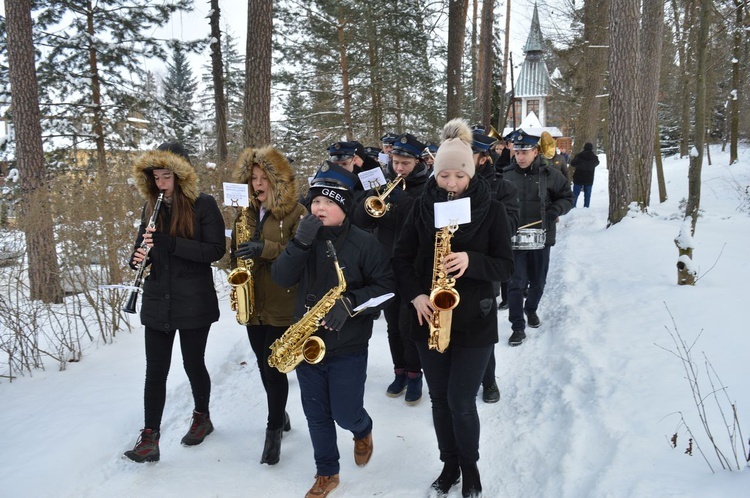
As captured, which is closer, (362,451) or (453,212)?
(453,212)

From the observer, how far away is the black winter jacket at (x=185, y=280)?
3.71m

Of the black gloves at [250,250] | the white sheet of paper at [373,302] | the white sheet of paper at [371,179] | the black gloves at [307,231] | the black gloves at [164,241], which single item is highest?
the white sheet of paper at [371,179]

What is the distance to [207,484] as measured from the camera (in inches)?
139

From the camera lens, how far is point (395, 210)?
15.1 ft

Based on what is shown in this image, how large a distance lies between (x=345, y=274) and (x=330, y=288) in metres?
0.14

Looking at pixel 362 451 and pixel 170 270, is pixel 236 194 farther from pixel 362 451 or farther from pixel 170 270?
pixel 362 451

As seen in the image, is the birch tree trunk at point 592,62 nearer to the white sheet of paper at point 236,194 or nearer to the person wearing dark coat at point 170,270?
the white sheet of paper at point 236,194

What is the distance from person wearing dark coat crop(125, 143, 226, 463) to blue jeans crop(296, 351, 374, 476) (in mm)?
1123

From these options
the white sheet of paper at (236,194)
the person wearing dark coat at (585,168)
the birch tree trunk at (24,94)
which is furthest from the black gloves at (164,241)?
the person wearing dark coat at (585,168)

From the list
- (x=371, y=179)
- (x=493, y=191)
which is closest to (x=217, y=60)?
(x=371, y=179)

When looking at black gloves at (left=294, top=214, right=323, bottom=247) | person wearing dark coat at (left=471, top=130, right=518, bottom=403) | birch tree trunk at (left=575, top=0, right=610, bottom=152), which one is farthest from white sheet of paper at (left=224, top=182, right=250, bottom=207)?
birch tree trunk at (left=575, top=0, right=610, bottom=152)

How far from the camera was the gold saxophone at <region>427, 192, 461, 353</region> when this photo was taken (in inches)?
110

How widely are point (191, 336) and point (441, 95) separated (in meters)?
18.6

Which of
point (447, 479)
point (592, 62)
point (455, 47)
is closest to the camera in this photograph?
point (447, 479)
